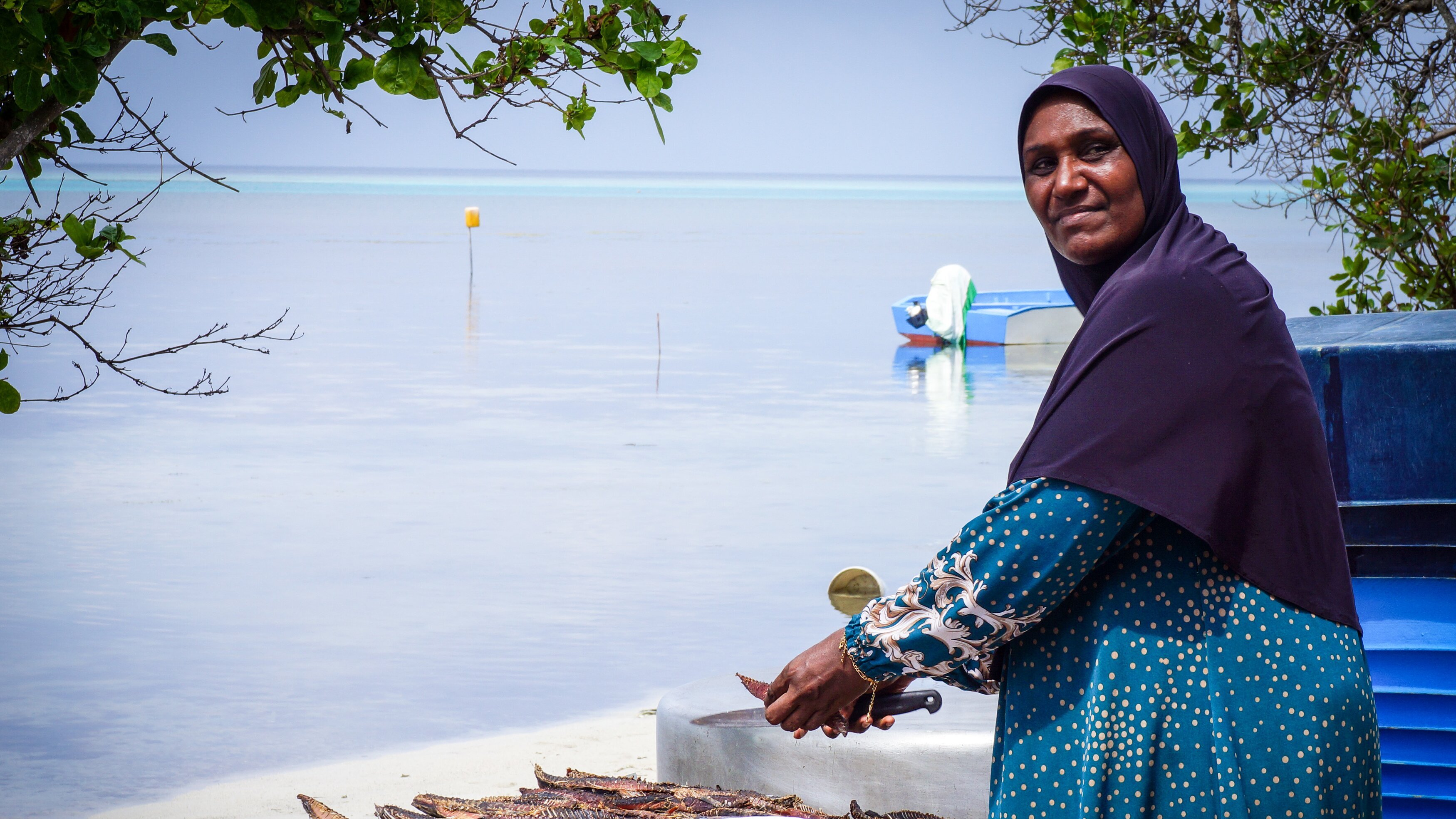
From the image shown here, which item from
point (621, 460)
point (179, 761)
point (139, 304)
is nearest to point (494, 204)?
point (139, 304)

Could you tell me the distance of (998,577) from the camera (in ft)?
5.29

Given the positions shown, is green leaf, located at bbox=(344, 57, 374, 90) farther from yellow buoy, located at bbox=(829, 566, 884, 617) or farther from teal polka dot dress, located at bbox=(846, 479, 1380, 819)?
yellow buoy, located at bbox=(829, 566, 884, 617)

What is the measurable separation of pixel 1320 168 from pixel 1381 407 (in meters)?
2.57

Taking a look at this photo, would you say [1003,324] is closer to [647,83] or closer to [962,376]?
[962,376]

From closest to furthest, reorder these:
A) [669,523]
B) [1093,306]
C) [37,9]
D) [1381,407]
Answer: [1093,306]
[37,9]
[1381,407]
[669,523]

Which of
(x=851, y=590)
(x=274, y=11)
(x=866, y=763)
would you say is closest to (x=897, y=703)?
(x=274, y=11)

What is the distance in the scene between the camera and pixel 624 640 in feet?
23.5

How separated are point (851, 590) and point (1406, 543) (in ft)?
15.2

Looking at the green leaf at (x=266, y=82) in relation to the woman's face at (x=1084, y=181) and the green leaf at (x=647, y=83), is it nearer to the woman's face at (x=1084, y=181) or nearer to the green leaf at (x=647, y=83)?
the green leaf at (x=647, y=83)

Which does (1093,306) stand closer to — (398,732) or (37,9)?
(37,9)

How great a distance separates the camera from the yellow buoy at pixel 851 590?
755 cm

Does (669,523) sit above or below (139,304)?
below

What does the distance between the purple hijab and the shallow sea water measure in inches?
193

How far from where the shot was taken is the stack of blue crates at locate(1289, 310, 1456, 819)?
308cm
